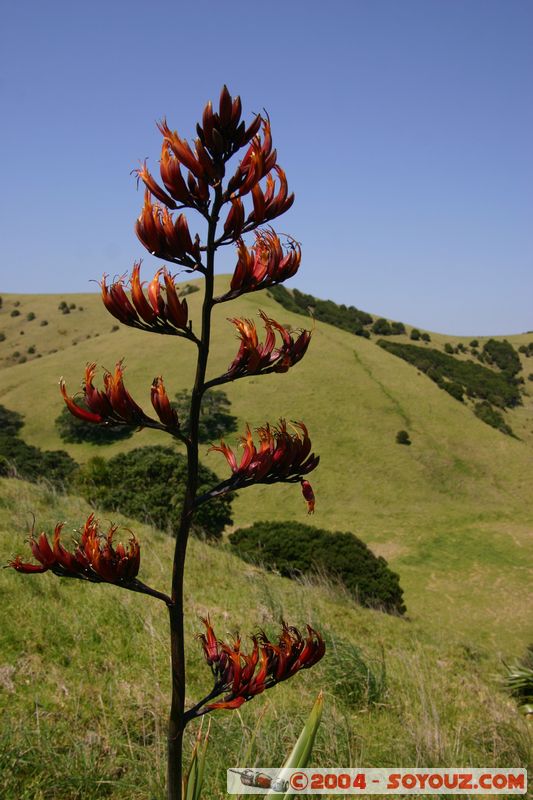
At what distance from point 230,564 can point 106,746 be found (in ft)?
24.2

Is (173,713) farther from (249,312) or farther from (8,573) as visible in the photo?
(249,312)

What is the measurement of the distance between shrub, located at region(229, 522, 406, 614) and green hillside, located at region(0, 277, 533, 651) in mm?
1913

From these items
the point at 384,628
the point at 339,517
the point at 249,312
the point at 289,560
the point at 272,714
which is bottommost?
the point at 339,517

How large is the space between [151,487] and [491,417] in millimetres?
35998

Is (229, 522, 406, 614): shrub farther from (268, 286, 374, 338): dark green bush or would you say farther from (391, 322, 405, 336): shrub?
(391, 322, 405, 336): shrub

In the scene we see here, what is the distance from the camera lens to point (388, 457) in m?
38.5

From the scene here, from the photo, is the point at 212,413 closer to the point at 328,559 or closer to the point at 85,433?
the point at 85,433

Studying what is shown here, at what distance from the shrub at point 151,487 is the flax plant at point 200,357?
18.9 metres

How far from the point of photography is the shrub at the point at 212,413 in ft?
122

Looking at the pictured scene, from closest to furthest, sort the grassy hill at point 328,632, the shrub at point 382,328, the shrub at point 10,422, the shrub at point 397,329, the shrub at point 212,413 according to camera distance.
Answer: the grassy hill at point 328,632 → the shrub at point 212,413 → the shrub at point 10,422 → the shrub at point 382,328 → the shrub at point 397,329

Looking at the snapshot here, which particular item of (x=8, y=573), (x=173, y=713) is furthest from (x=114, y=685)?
(x=173, y=713)

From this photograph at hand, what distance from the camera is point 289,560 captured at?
59.8 ft

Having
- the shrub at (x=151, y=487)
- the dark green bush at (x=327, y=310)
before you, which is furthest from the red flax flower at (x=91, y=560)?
the dark green bush at (x=327, y=310)

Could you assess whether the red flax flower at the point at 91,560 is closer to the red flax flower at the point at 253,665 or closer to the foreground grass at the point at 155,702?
the red flax flower at the point at 253,665
